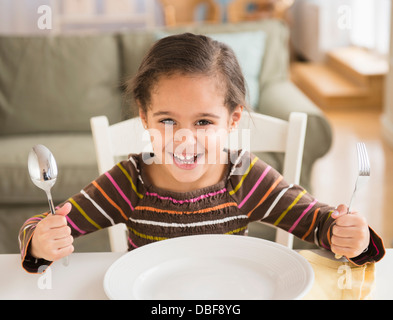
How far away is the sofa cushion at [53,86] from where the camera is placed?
2295 mm

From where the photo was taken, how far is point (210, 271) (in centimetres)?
73

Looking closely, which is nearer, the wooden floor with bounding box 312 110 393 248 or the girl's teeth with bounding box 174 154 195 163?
the girl's teeth with bounding box 174 154 195 163

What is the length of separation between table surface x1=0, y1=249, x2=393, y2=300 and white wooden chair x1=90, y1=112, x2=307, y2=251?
1.09ft

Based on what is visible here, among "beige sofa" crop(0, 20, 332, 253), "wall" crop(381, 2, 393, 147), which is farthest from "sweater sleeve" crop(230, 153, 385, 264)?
"wall" crop(381, 2, 393, 147)

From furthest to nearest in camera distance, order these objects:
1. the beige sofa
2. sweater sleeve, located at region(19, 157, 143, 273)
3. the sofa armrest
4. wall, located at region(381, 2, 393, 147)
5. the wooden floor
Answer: wall, located at region(381, 2, 393, 147), the wooden floor, the beige sofa, the sofa armrest, sweater sleeve, located at region(19, 157, 143, 273)

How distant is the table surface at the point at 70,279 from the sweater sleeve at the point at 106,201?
4.9 inches

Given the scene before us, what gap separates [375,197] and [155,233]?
187 centimetres

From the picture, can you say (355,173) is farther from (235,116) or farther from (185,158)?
(185,158)

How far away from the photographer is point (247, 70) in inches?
90.8

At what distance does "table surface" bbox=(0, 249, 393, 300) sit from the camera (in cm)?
70

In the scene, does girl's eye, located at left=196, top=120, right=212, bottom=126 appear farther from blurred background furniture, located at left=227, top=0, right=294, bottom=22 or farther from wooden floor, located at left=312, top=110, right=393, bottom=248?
blurred background furniture, located at left=227, top=0, right=294, bottom=22

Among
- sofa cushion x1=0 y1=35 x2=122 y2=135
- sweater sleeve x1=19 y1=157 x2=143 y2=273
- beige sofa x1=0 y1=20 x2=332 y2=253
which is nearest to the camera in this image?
sweater sleeve x1=19 y1=157 x2=143 y2=273

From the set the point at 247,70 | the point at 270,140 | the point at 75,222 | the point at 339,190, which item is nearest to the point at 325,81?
the point at 339,190

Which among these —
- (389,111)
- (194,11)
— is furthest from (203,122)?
(194,11)
